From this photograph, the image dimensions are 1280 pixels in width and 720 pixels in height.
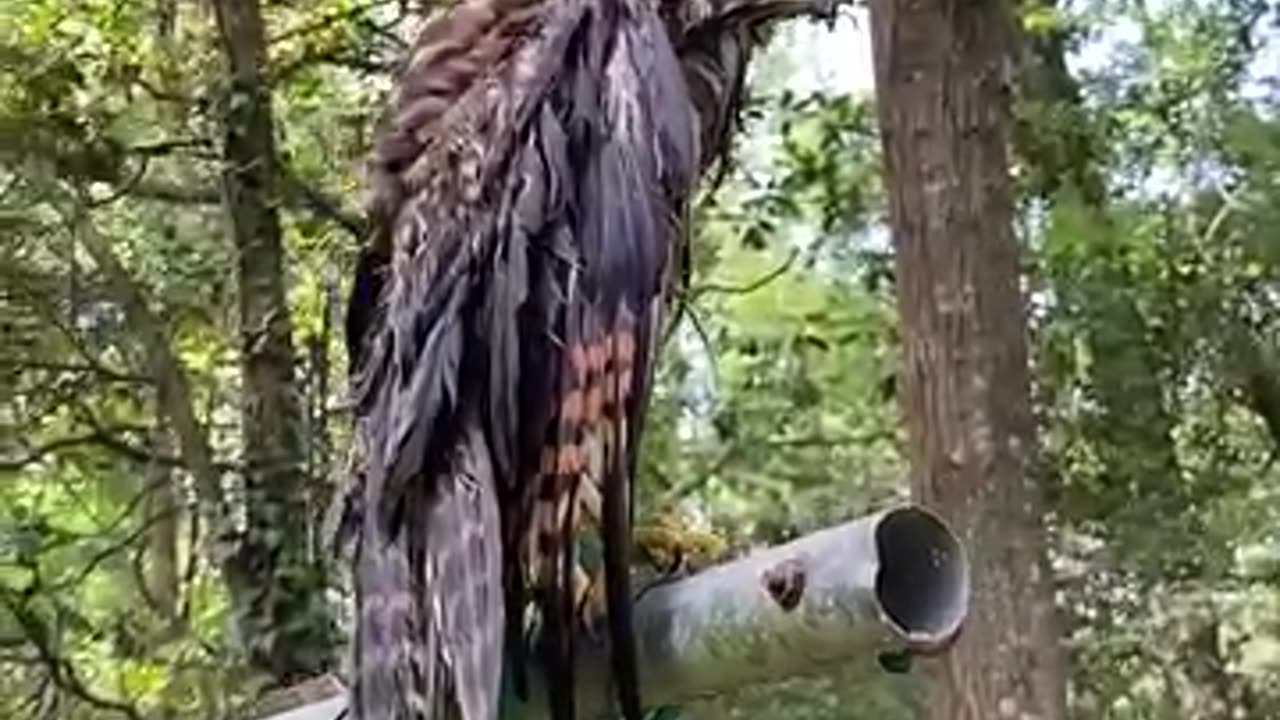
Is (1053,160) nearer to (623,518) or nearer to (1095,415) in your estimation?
(1095,415)

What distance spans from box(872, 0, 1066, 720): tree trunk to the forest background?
23 cm

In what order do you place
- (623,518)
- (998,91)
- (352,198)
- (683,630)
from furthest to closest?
(352,198), (998,91), (623,518), (683,630)

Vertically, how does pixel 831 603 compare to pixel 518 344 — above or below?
below

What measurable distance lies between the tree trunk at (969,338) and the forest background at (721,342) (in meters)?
0.23

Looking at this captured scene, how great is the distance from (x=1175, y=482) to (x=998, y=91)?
1772 mm

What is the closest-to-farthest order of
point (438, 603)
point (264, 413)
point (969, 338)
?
1. point (438, 603)
2. point (969, 338)
3. point (264, 413)

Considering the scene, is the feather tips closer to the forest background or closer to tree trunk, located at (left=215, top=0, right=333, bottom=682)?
the forest background

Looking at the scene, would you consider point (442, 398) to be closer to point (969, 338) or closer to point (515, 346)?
point (515, 346)

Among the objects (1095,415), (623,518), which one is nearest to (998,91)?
(1095,415)

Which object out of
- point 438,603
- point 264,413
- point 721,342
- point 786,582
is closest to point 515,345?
point 438,603

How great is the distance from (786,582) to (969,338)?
2615 millimetres

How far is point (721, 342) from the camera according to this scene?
6.24 metres

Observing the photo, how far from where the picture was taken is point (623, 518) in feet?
6.56

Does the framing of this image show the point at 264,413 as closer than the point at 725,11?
No
